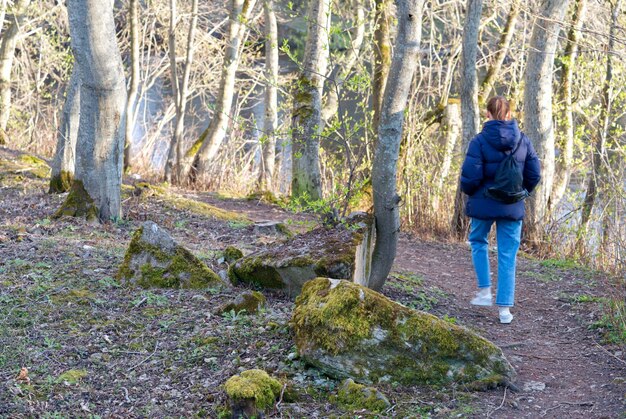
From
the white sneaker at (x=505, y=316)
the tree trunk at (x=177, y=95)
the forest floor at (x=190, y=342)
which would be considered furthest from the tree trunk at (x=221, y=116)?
the white sneaker at (x=505, y=316)

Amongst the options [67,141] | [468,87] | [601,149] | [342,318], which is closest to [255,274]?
[342,318]

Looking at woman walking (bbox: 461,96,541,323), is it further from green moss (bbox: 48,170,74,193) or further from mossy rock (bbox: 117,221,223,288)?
green moss (bbox: 48,170,74,193)

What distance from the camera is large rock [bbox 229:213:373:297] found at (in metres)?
5.78

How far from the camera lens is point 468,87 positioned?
10.4 meters

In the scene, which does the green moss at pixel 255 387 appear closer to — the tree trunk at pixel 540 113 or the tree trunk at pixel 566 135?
the tree trunk at pixel 540 113

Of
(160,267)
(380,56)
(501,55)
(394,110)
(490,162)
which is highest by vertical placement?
(501,55)

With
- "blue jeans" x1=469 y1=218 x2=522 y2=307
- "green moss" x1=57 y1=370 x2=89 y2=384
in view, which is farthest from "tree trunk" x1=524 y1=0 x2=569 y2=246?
"green moss" x1=57 y1=370 x2=89 y2=384

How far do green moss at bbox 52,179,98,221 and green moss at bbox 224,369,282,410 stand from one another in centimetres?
451

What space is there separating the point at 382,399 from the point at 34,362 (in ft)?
7.20

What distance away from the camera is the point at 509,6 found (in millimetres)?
12875

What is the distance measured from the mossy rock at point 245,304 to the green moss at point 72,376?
3.90 feet

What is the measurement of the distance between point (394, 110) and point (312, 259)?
1339 millimetres

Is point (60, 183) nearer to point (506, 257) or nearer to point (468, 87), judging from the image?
point (468, 87)

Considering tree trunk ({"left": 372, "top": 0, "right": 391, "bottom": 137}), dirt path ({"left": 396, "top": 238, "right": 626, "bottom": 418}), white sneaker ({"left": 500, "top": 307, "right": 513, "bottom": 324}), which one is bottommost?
dirt path ({"left": 396, "top": 238, "right": 626, "bottom": 418})
